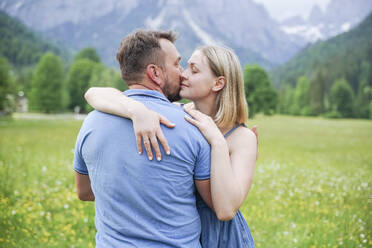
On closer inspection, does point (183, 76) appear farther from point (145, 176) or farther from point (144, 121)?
point (145, 176)

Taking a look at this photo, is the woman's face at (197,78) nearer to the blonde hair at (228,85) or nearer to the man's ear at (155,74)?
the blonde hair at (228,85)

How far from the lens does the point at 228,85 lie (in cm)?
264

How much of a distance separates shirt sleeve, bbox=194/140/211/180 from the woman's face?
0.80m

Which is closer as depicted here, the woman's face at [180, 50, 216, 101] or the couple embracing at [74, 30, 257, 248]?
the couple embracing at [74, 30, 257, 248]

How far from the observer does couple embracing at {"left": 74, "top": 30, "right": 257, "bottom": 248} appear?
1.96 m

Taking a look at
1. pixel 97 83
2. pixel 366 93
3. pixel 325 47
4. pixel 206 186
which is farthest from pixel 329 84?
pixel 206 186

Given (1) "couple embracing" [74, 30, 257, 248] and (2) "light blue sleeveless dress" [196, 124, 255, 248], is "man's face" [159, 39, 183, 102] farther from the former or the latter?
(2) "light blue sleeveless dress" [196, 124, 255, 248]

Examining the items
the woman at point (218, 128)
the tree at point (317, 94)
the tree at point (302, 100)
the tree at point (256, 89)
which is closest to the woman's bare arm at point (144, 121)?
the woman at point (218, 128)

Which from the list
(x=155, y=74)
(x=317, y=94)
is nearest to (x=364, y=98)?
(x=317, y=94)

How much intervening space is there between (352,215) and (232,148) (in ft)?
18.1

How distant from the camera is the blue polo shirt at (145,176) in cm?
196

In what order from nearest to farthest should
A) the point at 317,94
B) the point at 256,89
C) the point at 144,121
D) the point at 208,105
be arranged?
the point at 144,121
the point at 208,105
the point at 256,89
the point at 317,94

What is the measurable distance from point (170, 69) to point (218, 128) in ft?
2.24

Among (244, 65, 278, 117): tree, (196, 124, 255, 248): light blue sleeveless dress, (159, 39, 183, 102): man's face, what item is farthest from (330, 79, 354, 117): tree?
(159, 39, 183, 102): man's face
